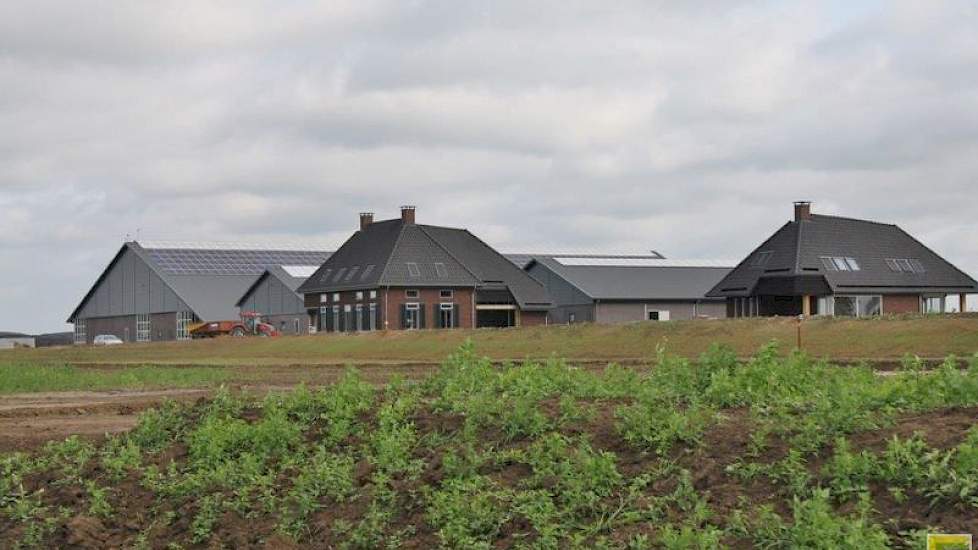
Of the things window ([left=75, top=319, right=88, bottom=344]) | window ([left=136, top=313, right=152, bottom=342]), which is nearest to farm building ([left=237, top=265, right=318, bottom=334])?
window ([left=136, top=313, right=152, bottom=342])

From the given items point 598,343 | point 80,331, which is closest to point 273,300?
point 80,331

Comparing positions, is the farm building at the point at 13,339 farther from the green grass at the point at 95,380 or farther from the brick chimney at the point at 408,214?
the green grass at the point at 95,380

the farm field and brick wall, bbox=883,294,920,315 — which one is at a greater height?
brick wall, bbox=883,294,920,315

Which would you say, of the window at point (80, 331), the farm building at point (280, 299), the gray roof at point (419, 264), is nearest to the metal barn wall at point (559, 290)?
the gray roof at point (419, 264)

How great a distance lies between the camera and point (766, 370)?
13.2 m

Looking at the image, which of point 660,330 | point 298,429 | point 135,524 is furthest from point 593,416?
point 660,330

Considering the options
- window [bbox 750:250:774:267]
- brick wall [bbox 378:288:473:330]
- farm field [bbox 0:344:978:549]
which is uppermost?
window [bbox 750:250:774:267]

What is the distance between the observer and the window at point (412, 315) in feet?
278

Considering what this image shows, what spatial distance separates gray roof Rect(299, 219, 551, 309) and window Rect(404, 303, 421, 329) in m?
1.51

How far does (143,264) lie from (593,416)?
102 metres

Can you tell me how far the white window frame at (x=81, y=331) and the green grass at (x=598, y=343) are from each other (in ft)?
159

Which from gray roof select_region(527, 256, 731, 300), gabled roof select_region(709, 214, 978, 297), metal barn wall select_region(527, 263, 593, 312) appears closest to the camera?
gabled roof select_region(709, 214, 978, 297)

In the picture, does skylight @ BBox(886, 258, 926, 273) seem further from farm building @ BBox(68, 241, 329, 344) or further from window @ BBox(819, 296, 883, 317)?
farm building @ BBox(68, 241, 329, 344)

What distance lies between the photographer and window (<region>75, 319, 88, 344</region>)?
123m
